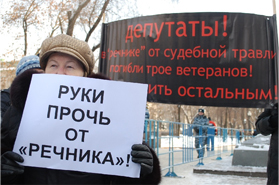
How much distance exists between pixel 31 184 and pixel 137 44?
86.8 inches

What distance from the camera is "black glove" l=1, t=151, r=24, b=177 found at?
1452 millimetres

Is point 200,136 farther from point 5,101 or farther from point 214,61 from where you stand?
point 5,101

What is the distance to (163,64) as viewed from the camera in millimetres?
3338

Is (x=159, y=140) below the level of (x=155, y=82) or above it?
below

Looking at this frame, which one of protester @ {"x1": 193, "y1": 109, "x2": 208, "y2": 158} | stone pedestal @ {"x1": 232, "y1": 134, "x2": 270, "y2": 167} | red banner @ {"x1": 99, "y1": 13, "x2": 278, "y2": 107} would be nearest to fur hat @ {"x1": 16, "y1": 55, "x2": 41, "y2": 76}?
red banner @ {"x1": 99, "y1": 13, "x2": 278, "y2": 107}

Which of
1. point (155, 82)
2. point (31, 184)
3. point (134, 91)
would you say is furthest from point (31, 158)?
point (155, 82)

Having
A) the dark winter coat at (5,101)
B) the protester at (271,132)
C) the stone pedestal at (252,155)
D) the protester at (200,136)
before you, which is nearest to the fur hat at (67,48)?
the dark winter coat at (5,101)

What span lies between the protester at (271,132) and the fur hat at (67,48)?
1.95 metres

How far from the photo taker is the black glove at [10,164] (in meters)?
1.45

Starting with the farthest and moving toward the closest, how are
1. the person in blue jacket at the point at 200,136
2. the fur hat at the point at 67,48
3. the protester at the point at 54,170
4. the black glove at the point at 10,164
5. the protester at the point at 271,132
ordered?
the person in blue jacket at the point at 200,136, the protester at the point at 271,132, the fur hat at the point at 67,48, the protester at the point at 54,170, the black glove at the point at 10,164

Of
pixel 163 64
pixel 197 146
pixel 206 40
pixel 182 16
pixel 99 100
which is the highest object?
pixel 182 16

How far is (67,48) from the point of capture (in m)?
1.78

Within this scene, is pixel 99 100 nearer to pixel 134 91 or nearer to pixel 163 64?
pixel 134 91

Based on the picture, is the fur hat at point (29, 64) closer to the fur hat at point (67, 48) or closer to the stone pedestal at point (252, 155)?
the fur hat at point (67, 48)
